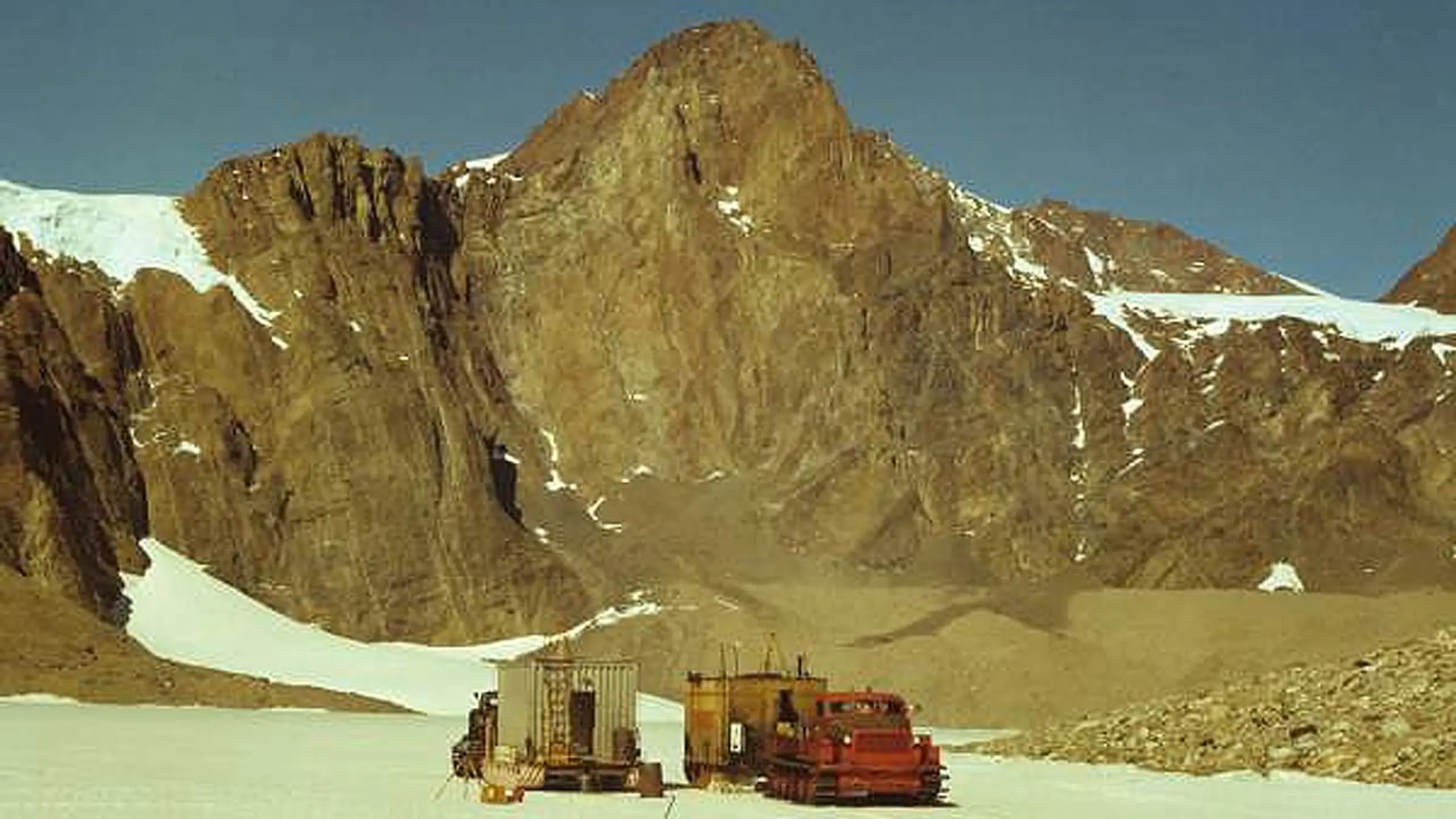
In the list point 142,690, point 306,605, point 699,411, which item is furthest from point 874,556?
point 142,690

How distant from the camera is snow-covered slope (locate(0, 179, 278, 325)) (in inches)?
5207

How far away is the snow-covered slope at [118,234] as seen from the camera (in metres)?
132

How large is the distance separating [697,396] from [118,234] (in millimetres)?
43117

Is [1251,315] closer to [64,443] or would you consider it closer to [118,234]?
[118,234]

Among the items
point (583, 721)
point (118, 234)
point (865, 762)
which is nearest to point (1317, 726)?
point (865, 762)

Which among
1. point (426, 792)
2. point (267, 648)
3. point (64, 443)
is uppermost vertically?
point (64, 443)

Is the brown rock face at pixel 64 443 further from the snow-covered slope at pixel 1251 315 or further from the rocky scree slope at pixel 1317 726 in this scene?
the snow-covered slope at pixel 1251 315

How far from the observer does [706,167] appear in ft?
527

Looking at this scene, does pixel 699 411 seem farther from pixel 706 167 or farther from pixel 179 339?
pixel 179 339

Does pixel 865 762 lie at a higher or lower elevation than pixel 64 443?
lower

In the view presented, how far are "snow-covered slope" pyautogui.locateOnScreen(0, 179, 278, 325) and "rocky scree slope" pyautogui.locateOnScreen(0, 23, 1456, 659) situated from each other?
1.55 m

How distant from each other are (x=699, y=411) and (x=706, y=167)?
21.9 metres

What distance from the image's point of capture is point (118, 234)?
445 feet

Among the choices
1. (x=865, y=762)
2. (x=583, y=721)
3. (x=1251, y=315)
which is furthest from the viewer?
(x=1251, y=315)
